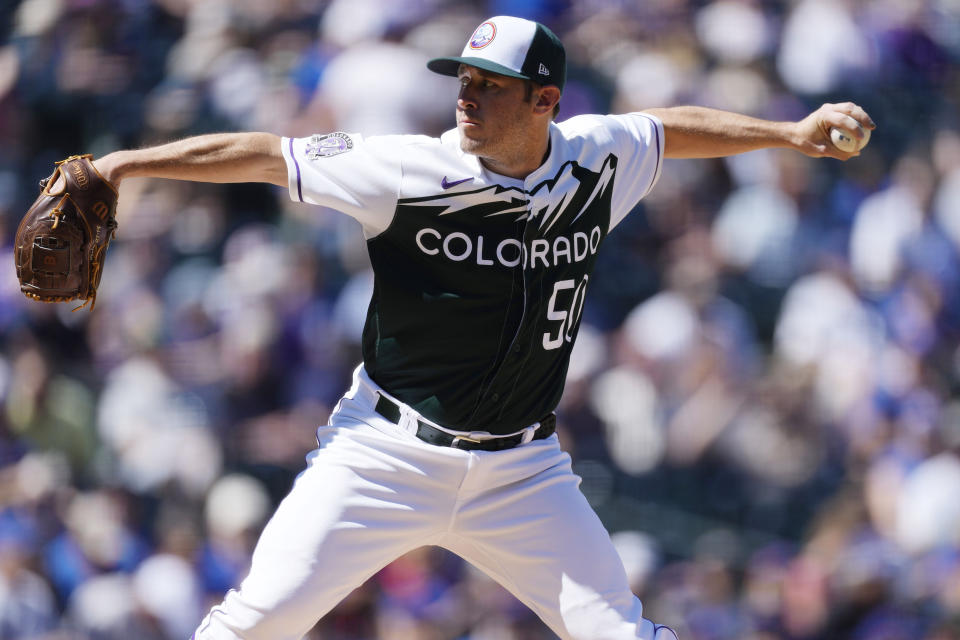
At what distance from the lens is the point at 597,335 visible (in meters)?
7.11

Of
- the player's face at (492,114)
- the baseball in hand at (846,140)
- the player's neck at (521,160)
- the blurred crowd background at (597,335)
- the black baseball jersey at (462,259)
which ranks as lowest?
the blurred crowd background at (597,335)

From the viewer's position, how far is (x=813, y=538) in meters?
6.54

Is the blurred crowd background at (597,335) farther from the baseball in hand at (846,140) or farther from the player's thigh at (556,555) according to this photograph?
the baseball in hand at (846,140)

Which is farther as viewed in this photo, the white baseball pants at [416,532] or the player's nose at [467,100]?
the player's nose at [467,100]

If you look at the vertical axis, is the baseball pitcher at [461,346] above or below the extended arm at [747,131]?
below

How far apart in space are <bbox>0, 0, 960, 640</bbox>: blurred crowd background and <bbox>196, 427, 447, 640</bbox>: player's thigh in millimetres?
2631

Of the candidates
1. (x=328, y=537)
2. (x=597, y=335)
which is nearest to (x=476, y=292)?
(x=328, y=537)

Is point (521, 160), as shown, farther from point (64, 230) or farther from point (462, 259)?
point (64, 230)

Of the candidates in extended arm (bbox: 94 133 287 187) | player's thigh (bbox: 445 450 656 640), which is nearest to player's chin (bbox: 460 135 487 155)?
extended arm (bbox: 94 133 287 187)

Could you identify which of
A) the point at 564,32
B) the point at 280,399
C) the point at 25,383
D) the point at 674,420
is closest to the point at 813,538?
the point at 674,420

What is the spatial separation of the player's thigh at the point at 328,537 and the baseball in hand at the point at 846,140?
1.59 m

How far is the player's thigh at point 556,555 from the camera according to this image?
363 centimetres

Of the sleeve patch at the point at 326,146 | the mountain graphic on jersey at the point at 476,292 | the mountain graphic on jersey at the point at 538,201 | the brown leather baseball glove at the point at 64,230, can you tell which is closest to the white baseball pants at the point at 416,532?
the mountain graphic on jersey at the point at 476,292

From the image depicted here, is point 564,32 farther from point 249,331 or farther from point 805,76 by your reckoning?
point 249,331
